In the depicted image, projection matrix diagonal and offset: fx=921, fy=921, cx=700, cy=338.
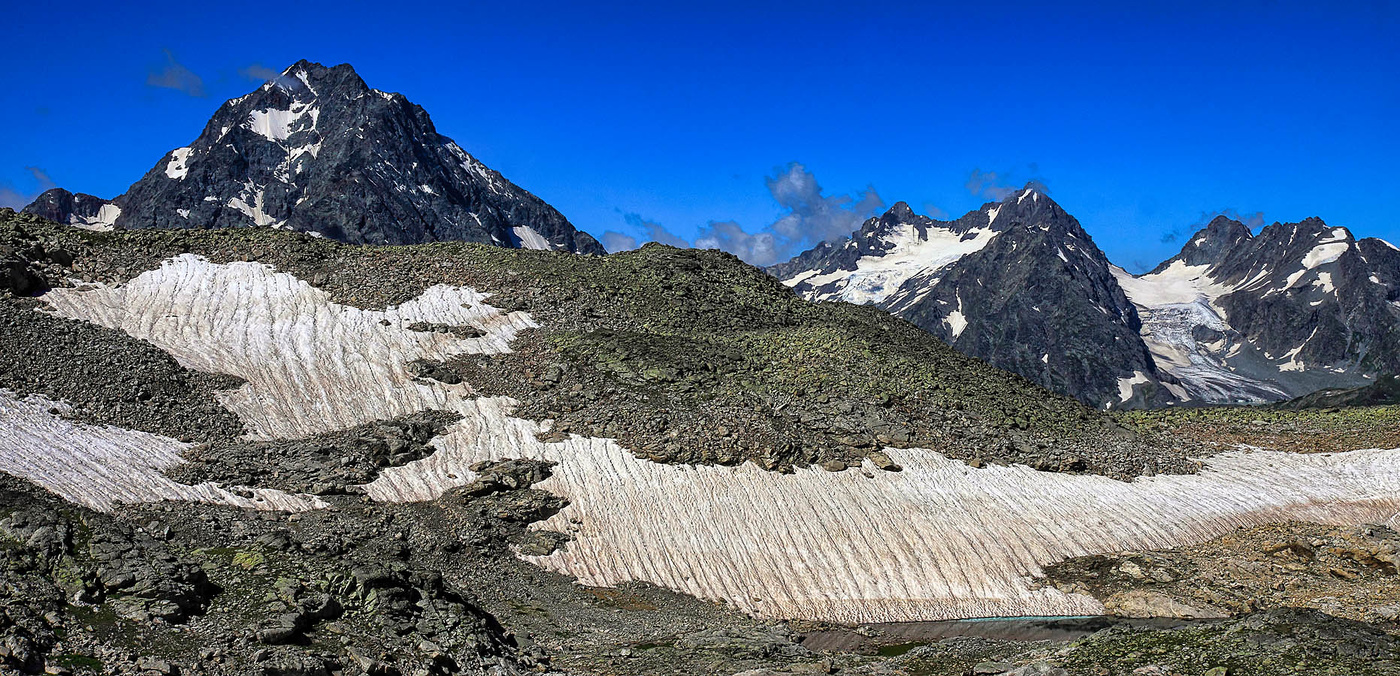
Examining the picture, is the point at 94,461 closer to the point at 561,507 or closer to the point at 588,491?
the point at 561,507

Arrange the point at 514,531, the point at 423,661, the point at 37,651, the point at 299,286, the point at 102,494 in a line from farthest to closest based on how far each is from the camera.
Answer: the point at 299,286, the point at 514,531, the point at 102,494, the point at 423,661, the point at 37,651

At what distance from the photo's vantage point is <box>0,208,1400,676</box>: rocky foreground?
26188 mm

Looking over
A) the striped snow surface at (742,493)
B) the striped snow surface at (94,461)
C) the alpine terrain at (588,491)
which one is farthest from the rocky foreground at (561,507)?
the striped snow surface at (742,493)

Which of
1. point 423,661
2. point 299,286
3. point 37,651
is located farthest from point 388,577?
point 299,286

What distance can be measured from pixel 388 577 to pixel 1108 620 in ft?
98.8

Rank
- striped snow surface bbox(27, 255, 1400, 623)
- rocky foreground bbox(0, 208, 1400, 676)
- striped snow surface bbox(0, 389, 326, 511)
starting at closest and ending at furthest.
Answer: rocky foreground bbox(0, 208, 1400, 676)
striped snow surface bbox(0, 389, 326, 511)
striped snow surface bbox(27, 255, 1400, 623)

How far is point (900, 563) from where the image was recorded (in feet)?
145

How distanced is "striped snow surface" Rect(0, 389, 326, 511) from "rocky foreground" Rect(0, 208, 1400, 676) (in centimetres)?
107

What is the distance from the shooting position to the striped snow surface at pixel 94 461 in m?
36.1

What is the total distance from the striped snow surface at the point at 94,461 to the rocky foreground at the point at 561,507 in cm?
107

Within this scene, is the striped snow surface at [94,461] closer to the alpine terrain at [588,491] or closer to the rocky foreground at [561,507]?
the alpine terrain at [588,491]

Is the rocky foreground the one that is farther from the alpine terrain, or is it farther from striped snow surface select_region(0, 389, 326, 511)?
striped snow surface select_region(0, 389, 326, 511)

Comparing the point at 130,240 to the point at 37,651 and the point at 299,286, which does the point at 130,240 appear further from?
the point at 37,651

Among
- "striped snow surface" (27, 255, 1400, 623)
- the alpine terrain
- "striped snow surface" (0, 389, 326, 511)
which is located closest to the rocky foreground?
the alpine terrain
